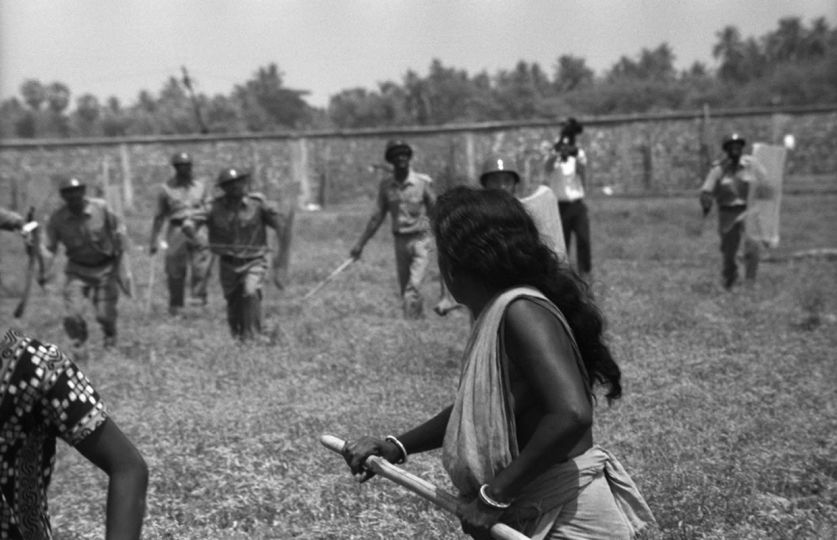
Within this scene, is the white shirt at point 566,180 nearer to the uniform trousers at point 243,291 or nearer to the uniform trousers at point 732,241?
the uniform trousers at point 732,241

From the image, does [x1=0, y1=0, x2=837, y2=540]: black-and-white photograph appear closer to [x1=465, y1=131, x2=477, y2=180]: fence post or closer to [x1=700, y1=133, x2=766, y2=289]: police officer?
[x1=700, y1=133, x2=766, y2=289]: police officer

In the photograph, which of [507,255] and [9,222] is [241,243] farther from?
[507,255]

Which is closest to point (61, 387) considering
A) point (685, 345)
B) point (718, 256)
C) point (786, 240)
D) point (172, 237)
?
point (685, 345)

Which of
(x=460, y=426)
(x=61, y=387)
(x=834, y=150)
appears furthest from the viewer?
(x=834, y=150)

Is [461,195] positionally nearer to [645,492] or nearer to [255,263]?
[645,492]

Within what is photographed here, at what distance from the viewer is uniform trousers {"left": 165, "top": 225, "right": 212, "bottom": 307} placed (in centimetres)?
1153

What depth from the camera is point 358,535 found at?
436 centimetres

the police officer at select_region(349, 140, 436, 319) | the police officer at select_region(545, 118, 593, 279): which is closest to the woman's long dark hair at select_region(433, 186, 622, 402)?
the police officer at select_region(349, 140, 436, 319)

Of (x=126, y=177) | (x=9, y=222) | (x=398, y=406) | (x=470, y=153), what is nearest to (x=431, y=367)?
(x=398, y=406)

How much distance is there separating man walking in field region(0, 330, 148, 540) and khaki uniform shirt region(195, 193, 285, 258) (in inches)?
289

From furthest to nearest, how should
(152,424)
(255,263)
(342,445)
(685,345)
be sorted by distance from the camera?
(255,263)
(685,345)
(152,424)
(342,445)

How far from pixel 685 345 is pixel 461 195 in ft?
19.9

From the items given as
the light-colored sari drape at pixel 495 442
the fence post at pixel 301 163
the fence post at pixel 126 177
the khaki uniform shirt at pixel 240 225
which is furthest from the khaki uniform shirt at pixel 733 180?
the fence post at pixel 126 177

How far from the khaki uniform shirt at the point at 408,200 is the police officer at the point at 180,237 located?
2.47 m
